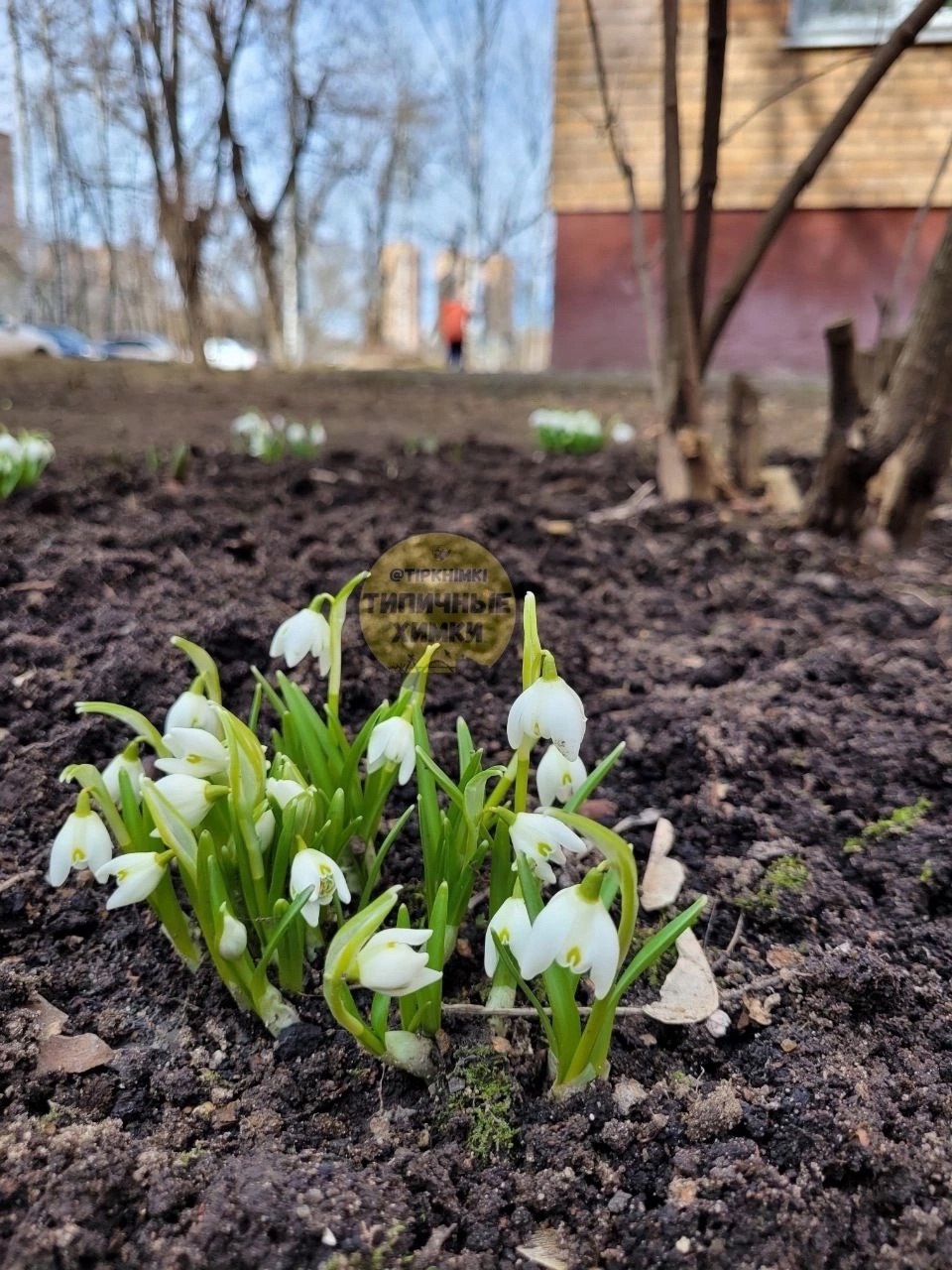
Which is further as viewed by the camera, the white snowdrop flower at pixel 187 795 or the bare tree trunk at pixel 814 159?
the bare tree trunk at pixel 814 159

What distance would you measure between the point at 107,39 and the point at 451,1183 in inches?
223

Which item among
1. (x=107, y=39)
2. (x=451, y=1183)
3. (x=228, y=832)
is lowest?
(x=451, y=1183)

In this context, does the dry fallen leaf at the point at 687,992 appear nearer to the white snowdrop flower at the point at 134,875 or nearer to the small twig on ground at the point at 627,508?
the white snowdrop flower at the point at 134,875

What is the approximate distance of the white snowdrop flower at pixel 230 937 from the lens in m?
1.02

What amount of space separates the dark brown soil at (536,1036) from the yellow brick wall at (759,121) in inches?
205

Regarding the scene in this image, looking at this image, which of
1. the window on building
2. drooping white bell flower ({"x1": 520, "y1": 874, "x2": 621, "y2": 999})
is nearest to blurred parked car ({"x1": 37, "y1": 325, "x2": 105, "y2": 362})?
the window on building

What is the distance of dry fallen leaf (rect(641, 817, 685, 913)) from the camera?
137 cm

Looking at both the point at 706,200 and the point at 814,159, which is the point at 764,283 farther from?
the point at 814,159

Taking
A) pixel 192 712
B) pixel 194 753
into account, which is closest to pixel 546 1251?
pixel 194 753

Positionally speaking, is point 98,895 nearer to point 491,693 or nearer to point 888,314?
point 491,693

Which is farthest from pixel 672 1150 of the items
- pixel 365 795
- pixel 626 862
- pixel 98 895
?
pixel 98 895

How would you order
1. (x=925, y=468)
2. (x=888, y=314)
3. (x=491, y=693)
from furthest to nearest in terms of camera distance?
(x=888, y=314)
(x=925, y=468)
(x=491, y=693)

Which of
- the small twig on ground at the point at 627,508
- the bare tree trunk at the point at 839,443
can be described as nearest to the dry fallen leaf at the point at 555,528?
the small twig on ground at the point at 627,508

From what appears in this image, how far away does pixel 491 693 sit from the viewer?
1848 millimetres
